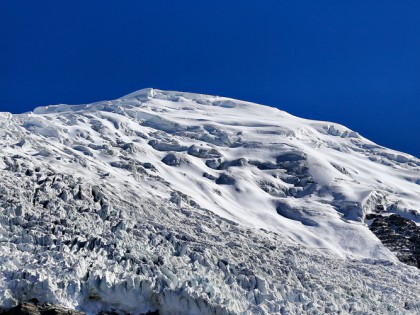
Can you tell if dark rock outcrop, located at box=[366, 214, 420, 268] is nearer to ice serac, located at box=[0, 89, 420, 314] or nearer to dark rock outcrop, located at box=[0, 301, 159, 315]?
ice serac, located at box=[0, 89, 420, 314]

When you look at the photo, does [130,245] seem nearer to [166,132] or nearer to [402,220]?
[402,220]

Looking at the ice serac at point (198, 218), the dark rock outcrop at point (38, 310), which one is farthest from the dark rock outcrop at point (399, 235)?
the dark rock outcrop at point (38, 310)

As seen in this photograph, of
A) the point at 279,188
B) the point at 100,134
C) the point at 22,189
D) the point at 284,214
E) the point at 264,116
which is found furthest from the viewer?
the point at 264,116

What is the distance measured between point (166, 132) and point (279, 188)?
2189 centimetres

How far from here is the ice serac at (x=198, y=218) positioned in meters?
48.7

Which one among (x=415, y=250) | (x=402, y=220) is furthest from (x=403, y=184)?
(x=415, y=250)

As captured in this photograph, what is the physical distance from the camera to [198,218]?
63.7m

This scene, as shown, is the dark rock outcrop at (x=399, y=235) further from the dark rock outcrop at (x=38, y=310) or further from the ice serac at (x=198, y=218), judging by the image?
the dark rock outcrop at (x=38, y=310)

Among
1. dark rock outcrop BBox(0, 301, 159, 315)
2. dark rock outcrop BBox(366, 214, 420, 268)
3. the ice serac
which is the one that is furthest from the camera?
dark rock outcrop BBox(366, 214, 420, 268)

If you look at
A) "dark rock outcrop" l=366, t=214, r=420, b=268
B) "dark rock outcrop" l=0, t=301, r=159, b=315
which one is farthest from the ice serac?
"dark rock outcrop" l=0, t=301, r=159, b=315

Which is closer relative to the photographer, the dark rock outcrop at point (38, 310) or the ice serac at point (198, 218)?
the dark rock outcrop at point (38, 310)

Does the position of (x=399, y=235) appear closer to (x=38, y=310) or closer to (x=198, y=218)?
(x=198, y=218)

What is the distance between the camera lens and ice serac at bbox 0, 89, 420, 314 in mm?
48719

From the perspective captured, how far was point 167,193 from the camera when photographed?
69.4 metres
